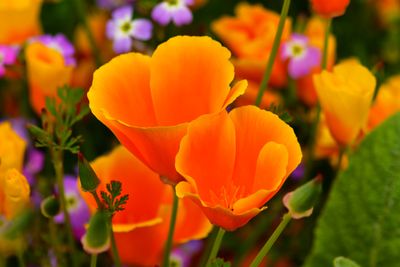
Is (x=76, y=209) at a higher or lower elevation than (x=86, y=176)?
lower

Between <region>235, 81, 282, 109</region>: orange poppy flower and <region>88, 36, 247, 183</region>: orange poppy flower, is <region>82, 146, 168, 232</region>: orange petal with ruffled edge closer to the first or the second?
<region>88, 36, 247, 183</region>: orange poppy flower

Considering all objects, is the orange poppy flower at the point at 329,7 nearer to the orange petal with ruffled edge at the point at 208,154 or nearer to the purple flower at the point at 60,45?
the orange petal with ruffled edge at the point at 208,154

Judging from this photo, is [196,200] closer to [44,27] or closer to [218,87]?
[218,87]

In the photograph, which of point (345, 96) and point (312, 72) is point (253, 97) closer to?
point (312, 72)

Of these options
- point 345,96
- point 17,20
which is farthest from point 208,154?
point 17,20

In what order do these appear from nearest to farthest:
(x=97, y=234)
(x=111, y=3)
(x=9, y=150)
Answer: (x=97, y=234)
(x=9, y=150)
(x=111, y=3)

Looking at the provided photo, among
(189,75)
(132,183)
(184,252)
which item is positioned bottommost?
(184,252)

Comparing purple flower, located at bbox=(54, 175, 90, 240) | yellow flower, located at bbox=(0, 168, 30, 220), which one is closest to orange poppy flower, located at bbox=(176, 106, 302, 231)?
yellow flower, located at bbox=(0, 168, 30, 220)

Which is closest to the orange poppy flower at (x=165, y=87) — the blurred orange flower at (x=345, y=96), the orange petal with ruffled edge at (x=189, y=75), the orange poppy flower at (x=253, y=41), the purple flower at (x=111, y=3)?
the orange petal with ruffled edge at (x=189, y=75)
